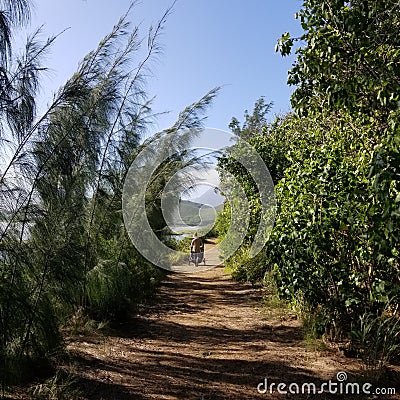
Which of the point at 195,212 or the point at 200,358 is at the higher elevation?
the point at 195,212

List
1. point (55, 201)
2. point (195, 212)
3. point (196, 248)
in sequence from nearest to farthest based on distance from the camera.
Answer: point (55, 201)
point (195, 212)
point (196, 248)

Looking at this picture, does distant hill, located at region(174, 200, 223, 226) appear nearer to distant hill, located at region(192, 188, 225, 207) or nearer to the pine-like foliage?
distant hill, located at region(192, 188, 225, 207)

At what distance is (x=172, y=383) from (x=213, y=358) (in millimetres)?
694

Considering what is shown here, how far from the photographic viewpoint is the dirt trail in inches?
136

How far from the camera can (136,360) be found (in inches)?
165

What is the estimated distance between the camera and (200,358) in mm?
4191

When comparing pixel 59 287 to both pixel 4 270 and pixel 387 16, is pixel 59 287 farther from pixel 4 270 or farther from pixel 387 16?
pixel 387 16

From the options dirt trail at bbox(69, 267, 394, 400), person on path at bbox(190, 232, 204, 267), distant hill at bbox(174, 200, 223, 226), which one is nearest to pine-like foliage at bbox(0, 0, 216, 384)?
Answer: dirt trail at bbox(69, 267, 394, 400)

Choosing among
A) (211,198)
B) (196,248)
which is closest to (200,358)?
(211,198)

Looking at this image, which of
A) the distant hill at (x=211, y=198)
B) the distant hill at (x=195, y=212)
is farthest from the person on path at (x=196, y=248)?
the distant hill at (x=211, y=198)

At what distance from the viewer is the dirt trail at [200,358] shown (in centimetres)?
345

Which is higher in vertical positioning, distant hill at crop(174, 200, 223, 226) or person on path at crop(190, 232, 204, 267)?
distant hill at crop(174, 200, 223, 226)

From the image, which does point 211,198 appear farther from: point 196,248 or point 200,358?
point 200,358

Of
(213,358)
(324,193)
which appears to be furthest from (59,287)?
(324,193)
